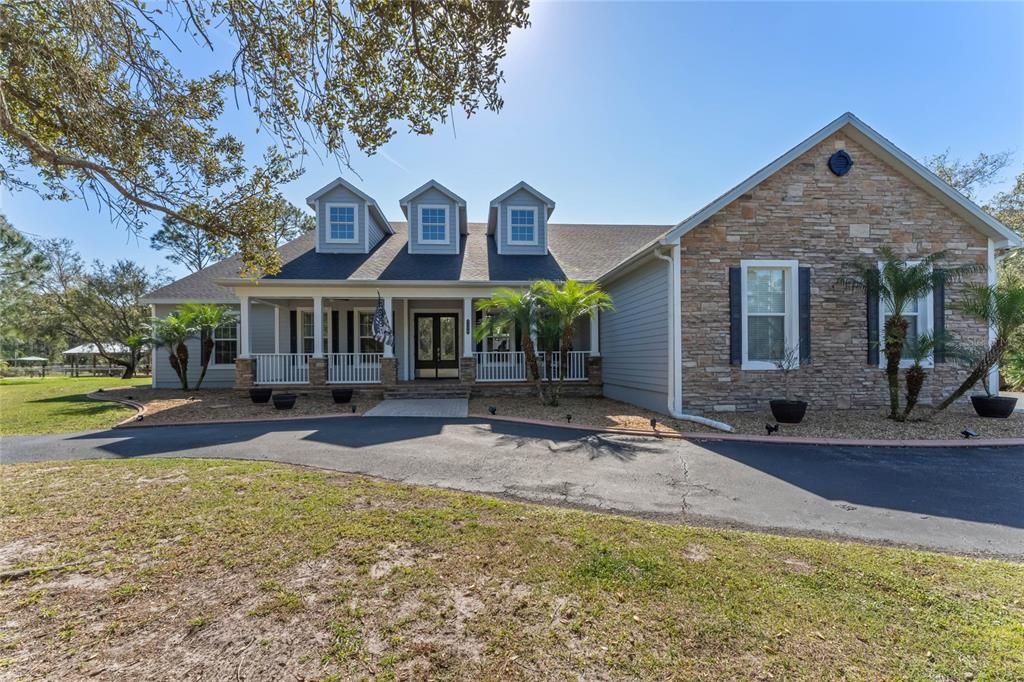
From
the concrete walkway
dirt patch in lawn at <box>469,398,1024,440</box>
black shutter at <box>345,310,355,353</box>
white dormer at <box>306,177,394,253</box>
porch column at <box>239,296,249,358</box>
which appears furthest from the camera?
black shutter at <box>345,310,355,353</box>

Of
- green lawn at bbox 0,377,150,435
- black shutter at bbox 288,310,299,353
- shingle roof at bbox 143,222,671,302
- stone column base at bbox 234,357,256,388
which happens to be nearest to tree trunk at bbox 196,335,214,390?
shingle roof at bbox 143,222,671,302

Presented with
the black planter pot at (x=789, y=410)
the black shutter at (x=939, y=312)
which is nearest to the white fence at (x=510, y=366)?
the black planter pot at (x=789, y=410)

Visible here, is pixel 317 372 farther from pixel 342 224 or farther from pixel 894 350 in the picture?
pixel 894 350

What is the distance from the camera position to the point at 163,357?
1558 centimetres

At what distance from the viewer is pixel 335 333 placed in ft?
50.5

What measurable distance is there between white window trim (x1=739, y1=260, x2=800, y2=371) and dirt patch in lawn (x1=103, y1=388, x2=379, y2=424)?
875cm

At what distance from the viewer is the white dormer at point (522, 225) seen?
49.3 feet

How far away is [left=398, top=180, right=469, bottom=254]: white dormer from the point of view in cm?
1470

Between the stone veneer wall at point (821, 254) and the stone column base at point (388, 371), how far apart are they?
26.1 feet

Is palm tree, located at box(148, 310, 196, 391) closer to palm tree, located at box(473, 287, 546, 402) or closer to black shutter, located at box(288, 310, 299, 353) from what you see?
black shutter, located at box(288, 310, 299, 353)

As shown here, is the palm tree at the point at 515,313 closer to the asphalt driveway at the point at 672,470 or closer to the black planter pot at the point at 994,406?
the asphalt driveway at the point at 672,470

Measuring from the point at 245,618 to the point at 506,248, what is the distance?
13.7 metres

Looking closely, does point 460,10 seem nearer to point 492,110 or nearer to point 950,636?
point 492,110

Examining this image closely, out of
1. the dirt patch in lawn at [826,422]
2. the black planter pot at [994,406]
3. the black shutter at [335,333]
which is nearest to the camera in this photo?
the dirt patch in lawn at [826,422]
